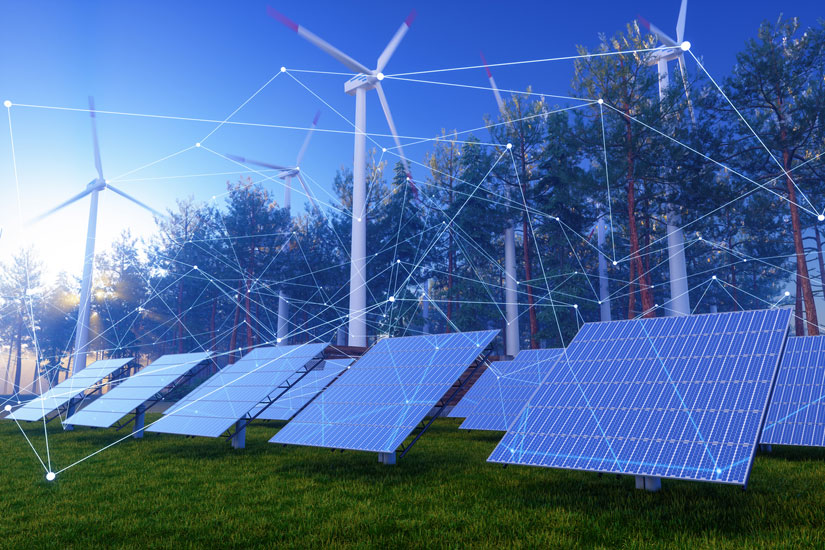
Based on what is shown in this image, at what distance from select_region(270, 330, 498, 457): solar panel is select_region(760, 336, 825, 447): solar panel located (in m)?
7.21

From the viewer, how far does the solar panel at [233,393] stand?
17531 mm

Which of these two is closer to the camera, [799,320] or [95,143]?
[799,320]

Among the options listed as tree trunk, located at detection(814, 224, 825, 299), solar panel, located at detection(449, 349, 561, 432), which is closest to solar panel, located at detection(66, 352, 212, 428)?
solar panel, located at detection(449, 349, 561, 432)

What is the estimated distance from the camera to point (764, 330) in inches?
407

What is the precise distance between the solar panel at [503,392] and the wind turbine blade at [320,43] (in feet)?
76.1

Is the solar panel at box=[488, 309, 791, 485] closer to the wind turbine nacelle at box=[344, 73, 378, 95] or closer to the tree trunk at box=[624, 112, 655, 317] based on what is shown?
the tree trunk at box=[624, 112, 655, 317]

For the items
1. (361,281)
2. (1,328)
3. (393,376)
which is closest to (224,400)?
(393,376)

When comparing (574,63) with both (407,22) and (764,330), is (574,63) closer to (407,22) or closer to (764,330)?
(407,22)

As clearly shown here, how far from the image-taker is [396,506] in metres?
10.5

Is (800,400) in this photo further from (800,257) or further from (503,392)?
(800,257)

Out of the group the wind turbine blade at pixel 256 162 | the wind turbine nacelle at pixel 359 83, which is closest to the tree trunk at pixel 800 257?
the wind turbine nacelle at pixel 359 83

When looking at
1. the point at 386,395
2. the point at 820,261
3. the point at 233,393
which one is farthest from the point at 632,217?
the point at 233,393

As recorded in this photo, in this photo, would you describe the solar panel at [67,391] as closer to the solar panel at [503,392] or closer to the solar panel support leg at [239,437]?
the solar panel support leg at [239,437]

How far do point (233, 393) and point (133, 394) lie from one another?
265 inches
